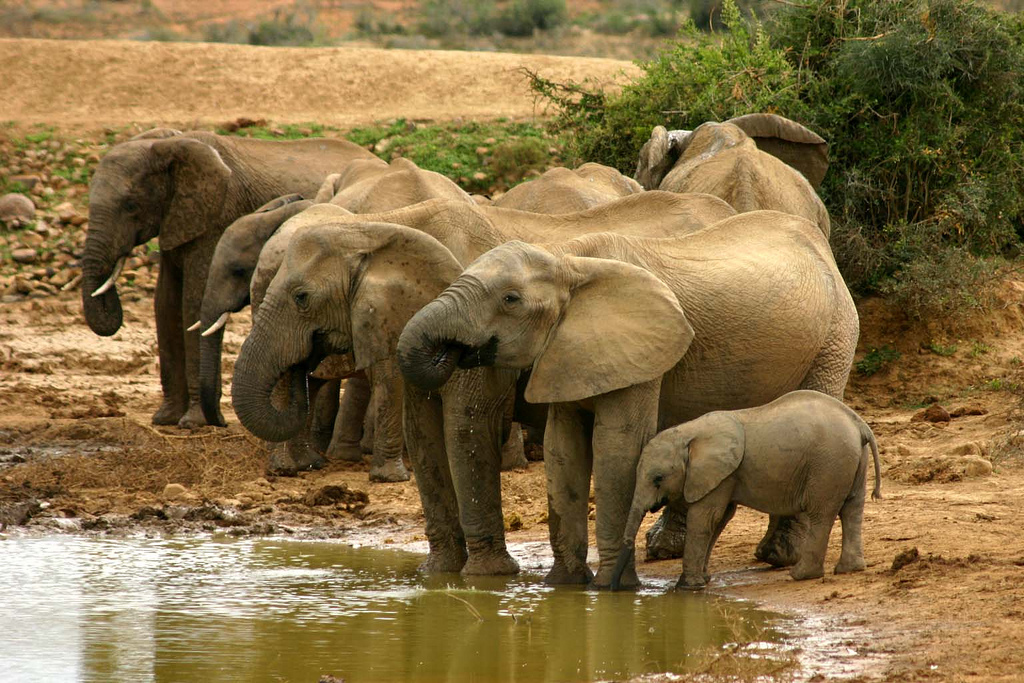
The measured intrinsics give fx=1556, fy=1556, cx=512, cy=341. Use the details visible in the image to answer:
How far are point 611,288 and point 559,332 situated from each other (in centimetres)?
32

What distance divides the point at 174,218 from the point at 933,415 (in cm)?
630

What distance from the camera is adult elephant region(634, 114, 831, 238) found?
10.6 meters

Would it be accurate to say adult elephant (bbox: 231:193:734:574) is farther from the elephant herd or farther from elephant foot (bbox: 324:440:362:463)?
elephant foot (bbox: 324:440:362:463)

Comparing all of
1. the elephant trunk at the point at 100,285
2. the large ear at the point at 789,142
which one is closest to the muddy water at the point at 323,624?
the elephant trunk at the point at 100,285

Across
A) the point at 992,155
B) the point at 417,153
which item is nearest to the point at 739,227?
the point at 992,155

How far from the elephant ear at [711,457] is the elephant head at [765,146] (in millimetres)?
5449

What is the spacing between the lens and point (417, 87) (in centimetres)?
2316

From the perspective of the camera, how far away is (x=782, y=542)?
749 centimetres

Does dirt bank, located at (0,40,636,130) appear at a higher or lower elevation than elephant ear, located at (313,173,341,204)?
higher

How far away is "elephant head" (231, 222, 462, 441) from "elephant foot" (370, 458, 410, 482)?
2.83m

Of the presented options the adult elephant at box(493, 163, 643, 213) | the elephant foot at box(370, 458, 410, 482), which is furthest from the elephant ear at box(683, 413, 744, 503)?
the elephant foot at box(370, 458, 410, 482)

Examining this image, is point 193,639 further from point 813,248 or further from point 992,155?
point 992,155

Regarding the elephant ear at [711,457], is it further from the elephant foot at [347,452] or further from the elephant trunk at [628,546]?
the elephant foot at [347,452]

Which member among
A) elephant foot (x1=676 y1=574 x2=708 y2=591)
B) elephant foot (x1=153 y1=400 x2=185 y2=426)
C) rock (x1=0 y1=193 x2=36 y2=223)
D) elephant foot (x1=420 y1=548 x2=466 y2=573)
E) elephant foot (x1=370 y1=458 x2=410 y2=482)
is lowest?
elephant foot (x1=153 y1=400 x2=185 y2=426)
